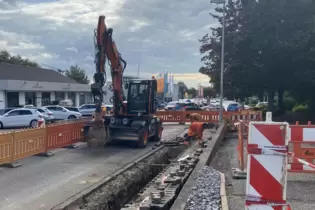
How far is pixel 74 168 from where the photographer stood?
1166cm

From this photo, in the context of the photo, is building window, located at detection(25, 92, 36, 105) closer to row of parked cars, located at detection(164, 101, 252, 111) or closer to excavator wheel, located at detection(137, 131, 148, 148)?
row of parked cars, located at detection(164, 101, 252, 111)

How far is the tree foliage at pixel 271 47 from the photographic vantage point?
91.8 feet

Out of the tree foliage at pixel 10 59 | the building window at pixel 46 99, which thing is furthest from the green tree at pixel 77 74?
the building window at pixel 46 99

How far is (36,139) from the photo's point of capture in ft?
43.4

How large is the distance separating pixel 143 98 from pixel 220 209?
468 inches

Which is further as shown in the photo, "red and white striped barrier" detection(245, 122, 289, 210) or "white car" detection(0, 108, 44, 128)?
"white car" detection(0, 108, 44, 128)

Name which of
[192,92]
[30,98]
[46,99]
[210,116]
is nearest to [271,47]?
[210,116]

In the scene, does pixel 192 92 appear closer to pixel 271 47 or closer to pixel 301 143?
pixel 271 47

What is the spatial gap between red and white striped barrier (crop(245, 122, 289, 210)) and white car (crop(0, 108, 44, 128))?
24.7m

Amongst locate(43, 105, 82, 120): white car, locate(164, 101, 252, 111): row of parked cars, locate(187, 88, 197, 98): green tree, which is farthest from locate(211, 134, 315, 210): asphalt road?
locate(187, 88, 197, 98): green tree

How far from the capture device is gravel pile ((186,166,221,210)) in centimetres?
624

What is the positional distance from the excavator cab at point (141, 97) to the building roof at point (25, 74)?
103 feet

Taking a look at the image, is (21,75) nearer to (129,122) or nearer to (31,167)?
(129,122)

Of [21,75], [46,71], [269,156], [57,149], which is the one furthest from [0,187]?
[46,71]
